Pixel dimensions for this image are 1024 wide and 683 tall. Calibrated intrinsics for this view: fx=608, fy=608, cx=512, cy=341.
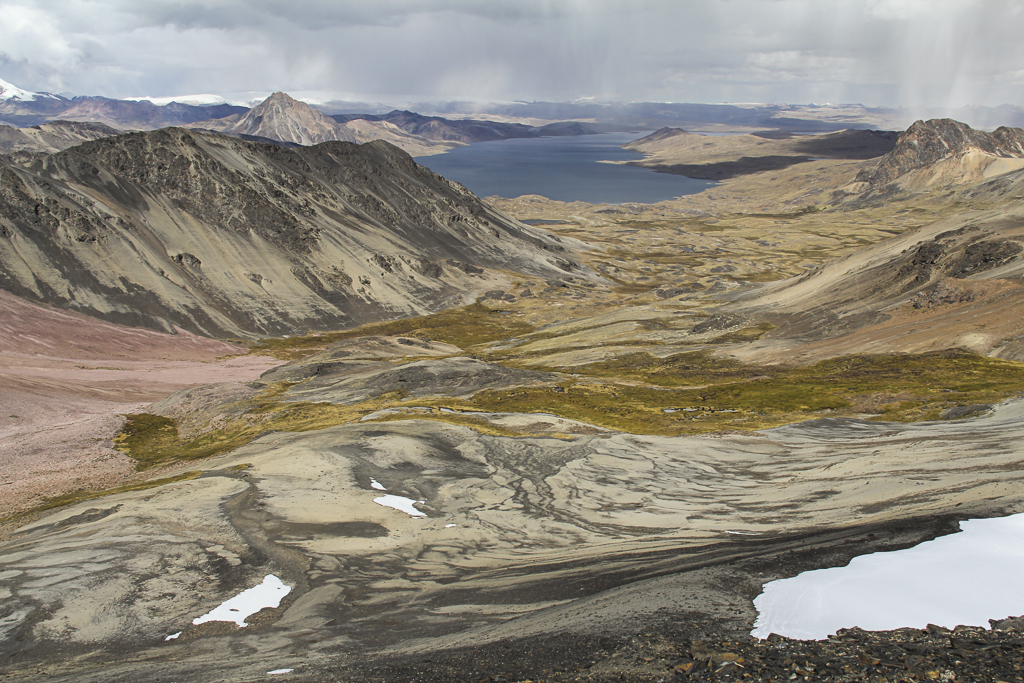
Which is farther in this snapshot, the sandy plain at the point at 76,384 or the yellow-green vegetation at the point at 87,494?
the sandy plain at the point at 76,384

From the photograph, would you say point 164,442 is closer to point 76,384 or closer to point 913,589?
point 76,384

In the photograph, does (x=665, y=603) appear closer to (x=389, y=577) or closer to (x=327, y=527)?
(x=389, y=577)

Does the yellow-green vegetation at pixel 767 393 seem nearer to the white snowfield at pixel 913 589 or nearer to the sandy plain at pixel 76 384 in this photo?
the white snowfield at pixel 913 589

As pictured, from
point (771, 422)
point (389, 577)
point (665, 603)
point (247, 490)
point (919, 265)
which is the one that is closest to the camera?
point (665, 603)

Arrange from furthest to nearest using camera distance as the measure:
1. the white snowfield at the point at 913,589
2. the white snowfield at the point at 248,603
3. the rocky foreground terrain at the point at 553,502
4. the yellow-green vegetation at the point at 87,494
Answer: the yellow-green vegetation at the point at 87,494 → the white snowfield at the point at 248,603 → the rocky foreground terrain at the point at 553,502 → the white snowfield at the point at 913,589

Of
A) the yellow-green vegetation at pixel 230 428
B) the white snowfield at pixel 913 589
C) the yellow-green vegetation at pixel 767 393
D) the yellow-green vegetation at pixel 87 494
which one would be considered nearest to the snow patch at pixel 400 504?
the yellow-green vegetation at pixel 87 494

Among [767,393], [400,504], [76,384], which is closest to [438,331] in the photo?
[76,384]

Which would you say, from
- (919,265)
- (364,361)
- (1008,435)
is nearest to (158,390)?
(364,361)
